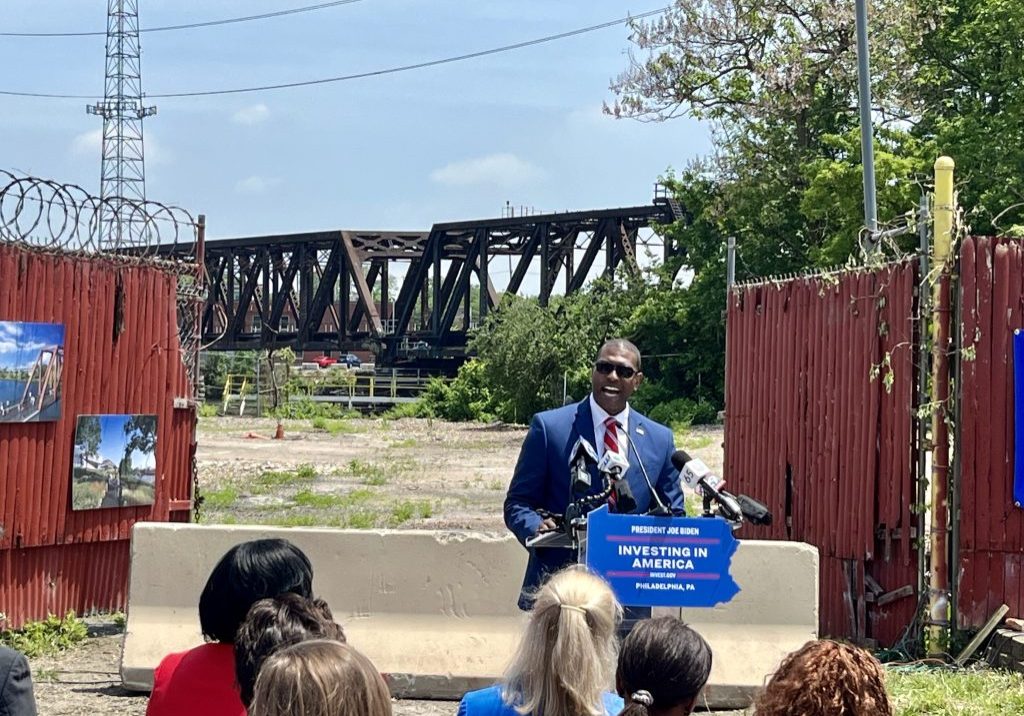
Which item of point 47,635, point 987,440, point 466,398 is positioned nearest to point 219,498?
point 47,635

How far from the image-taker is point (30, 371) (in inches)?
381

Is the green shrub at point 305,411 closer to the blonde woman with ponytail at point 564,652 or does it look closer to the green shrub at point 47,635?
the green shrub at point 47,635

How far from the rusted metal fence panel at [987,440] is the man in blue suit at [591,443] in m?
3.92

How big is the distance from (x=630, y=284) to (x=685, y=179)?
8.84 meters

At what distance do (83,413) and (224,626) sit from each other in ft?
22.0

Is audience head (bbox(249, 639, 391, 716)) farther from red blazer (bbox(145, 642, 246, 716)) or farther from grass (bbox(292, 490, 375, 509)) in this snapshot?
grass (bbox(292, 490, 375, 509))

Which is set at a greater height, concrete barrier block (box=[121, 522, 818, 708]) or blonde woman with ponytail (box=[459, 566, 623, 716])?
blonde woman with ponytail (box=[459, 566, 623, 716])

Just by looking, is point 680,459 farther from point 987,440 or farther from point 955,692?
point 987,440

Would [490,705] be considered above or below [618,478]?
below

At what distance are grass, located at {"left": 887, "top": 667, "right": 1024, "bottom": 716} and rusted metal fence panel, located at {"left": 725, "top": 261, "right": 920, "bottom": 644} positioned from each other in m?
0.93

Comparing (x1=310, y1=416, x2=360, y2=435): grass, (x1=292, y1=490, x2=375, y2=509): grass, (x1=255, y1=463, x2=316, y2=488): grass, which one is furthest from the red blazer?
(x1=310, y1=416, x2=360, y2=435): grass

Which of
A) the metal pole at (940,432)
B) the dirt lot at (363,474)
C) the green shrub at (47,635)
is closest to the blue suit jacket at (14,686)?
the green shrub at (47,635)

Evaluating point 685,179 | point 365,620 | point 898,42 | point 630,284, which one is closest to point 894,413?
point 365,620

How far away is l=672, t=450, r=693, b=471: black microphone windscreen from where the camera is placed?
547 centimetres
